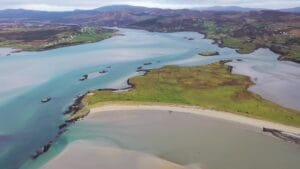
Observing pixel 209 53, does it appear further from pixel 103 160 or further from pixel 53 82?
pixel 103 160

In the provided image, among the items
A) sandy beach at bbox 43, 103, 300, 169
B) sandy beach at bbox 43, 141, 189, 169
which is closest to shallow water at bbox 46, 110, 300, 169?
sandy beach at bbox 43, 103, 300, 169

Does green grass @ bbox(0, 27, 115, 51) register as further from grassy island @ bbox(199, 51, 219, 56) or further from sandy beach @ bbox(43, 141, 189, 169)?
sandy beach @ bbox(43, 141, 189, 169)

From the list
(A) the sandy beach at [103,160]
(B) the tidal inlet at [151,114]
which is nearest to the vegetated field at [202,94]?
(B) the tidal inlet at [151,114]

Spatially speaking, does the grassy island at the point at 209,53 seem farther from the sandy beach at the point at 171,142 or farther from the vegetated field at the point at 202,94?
the sandy beach at the point at 171,142

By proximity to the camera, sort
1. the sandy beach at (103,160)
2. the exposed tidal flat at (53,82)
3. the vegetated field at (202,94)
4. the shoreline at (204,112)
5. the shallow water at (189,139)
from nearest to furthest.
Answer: the sandy beach at (103,160)
the shallow water at (189,139)
the exposed tidal flat at (53,82)
the shoreline at (204,112)
the vegetated field at (202,94)

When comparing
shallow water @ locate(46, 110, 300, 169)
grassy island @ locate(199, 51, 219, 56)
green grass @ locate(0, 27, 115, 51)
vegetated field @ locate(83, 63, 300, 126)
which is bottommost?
green grass @ locate(0, 27, 115, 51)

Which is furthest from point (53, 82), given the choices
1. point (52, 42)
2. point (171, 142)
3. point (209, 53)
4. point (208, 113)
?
point (52, 42)
